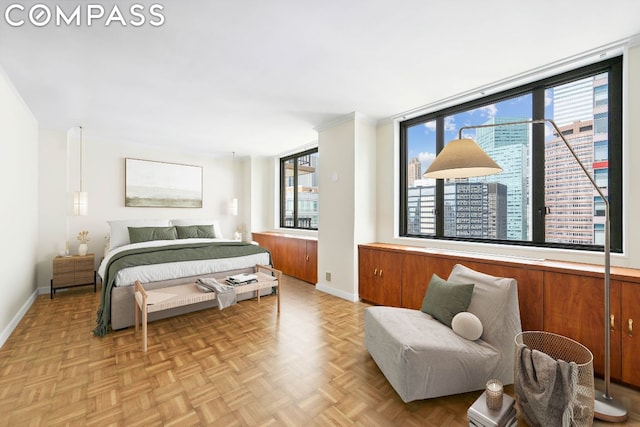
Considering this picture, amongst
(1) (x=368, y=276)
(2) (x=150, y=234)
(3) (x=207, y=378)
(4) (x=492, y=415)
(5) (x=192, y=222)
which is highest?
(5) (x=192, y=222)

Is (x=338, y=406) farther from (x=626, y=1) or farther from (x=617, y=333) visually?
(x=626, y=1)

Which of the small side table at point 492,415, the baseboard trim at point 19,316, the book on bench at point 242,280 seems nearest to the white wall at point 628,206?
the small side table at point 492,415

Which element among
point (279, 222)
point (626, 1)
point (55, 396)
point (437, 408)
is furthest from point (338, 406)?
point (279, 222)

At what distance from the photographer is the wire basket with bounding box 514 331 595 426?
1511 millimetres

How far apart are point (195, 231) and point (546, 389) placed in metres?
4.98

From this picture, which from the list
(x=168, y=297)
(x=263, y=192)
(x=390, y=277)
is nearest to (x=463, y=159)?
(x=390, y=277)

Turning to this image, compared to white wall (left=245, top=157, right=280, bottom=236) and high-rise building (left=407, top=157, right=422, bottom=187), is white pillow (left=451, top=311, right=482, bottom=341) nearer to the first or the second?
high-rise building (left=407, top=157, right=422, bottom=187)

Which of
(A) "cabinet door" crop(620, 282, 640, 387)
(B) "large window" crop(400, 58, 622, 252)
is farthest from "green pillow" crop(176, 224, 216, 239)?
(A) "cabinet door" crop(620, 282, 640, 387)

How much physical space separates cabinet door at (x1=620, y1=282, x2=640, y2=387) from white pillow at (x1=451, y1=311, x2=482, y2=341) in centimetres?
98

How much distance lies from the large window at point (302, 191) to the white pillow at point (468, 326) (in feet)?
12.4

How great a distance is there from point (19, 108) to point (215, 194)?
11.0ft

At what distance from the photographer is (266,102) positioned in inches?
132

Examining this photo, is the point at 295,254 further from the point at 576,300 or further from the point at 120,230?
the point at 576,300

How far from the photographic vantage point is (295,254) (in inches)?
199
